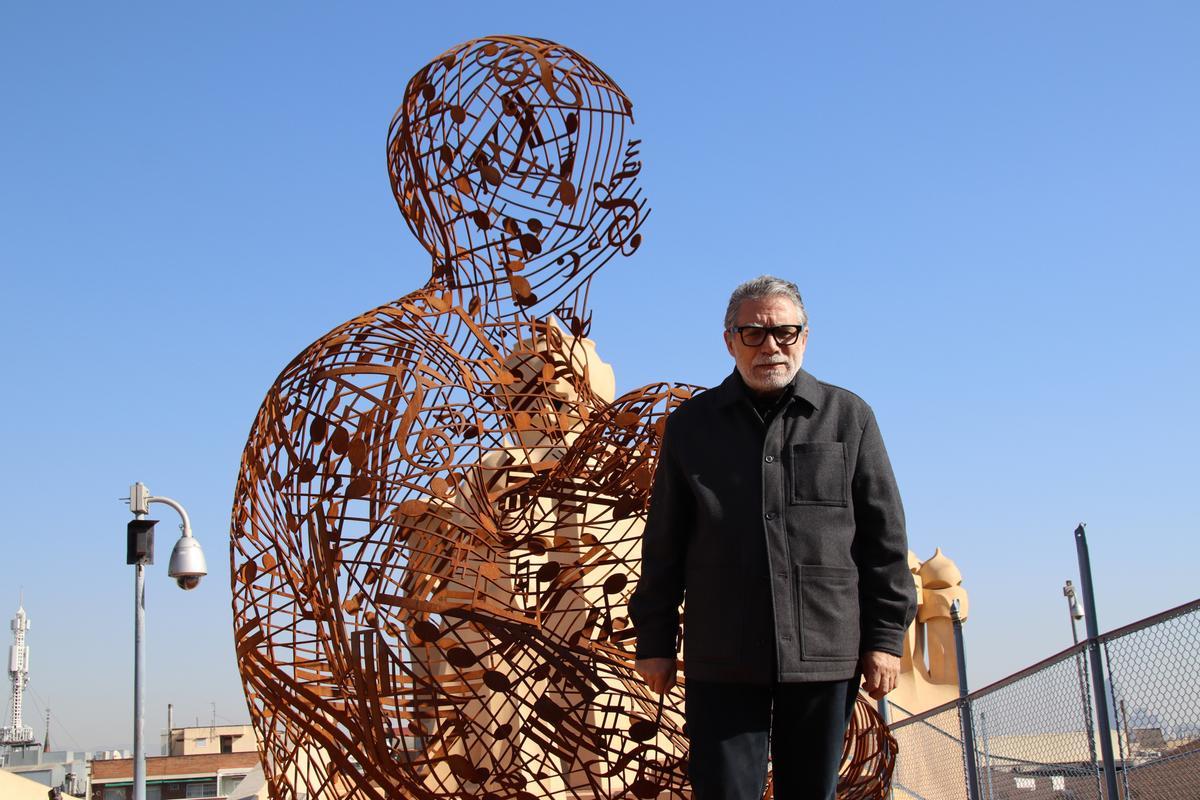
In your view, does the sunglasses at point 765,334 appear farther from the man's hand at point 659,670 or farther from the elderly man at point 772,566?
the man's hand at point 659,670

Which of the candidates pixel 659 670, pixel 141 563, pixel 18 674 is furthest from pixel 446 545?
pixel 18 674

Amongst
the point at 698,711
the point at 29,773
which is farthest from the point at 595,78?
the point at 29,773

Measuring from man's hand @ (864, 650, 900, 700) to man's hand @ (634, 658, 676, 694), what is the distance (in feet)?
1.28

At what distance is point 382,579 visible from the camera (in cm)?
360

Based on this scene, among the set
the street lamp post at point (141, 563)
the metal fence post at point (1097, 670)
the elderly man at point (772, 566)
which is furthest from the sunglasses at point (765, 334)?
the street lamp post at point (141, 563)

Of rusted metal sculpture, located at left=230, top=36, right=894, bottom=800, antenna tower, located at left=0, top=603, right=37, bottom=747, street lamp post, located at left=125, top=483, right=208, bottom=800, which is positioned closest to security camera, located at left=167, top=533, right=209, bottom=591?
street lamp post, located at left=125, top=483, right=208, bottom=800

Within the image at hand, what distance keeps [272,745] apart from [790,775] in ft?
5.61

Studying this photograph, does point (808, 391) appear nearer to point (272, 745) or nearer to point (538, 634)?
point (538, 634)

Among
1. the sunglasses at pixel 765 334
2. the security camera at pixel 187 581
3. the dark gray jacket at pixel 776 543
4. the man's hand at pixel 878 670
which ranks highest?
the security camera at pixel 187 581

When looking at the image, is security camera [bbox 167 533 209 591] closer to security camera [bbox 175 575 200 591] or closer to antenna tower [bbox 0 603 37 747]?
security camera [bbox 175 575 200 591]

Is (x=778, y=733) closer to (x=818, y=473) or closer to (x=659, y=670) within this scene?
(x=659, y=670)

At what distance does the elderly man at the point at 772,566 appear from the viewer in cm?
253

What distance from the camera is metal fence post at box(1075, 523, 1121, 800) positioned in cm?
369

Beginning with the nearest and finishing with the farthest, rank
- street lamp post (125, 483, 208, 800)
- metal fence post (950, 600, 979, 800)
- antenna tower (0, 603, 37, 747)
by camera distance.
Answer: metal fence post (950, 600, 979, 800)
street lamp post (125, 483, 208, 800)
antenna tower (0, 603, 37, 747)
